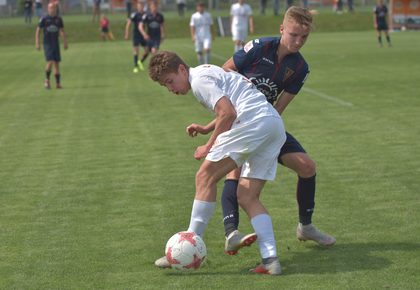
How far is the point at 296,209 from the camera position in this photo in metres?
9.03

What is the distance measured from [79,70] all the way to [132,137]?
17.3m

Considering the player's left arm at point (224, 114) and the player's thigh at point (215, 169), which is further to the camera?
the player's thigh at point (215, 169)

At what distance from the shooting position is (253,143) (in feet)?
21.9

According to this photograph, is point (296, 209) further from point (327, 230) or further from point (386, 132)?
point (386, 132)

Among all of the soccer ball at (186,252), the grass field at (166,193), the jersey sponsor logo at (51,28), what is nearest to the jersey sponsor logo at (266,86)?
the grass field at (166,193)

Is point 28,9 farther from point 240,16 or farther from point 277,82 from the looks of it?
point 277,82

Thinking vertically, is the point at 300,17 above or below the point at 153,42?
above

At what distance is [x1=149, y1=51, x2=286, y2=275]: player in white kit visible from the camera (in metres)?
6.56

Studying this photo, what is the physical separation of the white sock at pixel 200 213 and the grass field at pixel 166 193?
12.5 inches

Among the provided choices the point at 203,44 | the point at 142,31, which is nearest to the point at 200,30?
the point at 203,44

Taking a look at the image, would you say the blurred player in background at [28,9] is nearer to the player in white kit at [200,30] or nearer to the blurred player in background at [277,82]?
the player in white kit at [200,30]

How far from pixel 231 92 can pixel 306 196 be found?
137 centimetres

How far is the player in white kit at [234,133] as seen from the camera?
6.56m

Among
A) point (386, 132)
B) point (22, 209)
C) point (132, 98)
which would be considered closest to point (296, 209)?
point (22, 209)
